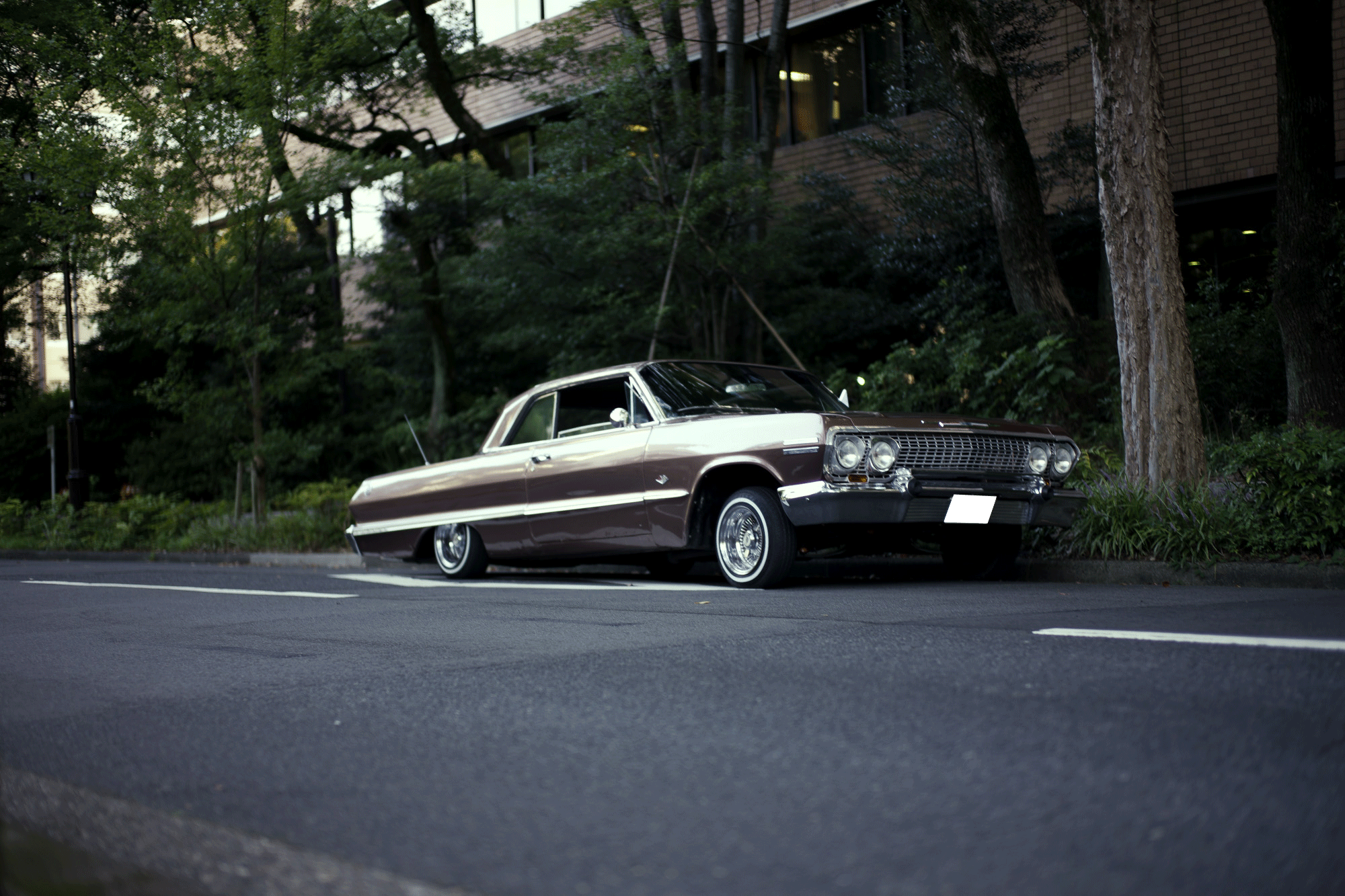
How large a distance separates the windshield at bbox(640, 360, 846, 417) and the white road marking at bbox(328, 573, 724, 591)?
120 centimetres

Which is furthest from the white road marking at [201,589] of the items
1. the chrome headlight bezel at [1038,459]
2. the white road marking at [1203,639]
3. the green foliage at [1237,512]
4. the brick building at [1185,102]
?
the brick building at [1185,102]

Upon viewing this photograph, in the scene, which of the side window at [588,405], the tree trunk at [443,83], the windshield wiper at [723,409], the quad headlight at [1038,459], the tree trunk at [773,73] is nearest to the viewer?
the quad headlight at [1038,459]

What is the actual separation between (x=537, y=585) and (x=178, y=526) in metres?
11.5

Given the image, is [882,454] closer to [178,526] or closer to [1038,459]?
[1038,459]

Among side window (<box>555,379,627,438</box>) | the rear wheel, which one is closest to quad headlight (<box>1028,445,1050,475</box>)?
the rear wheel

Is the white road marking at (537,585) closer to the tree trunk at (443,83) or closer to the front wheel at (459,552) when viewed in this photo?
the front wheel at (459,552)

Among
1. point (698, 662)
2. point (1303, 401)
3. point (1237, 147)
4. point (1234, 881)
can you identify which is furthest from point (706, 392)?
point (1237, 147)

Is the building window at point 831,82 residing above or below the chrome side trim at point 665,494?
above

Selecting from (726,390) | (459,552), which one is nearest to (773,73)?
(459,552)

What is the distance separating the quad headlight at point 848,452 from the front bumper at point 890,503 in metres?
0.15

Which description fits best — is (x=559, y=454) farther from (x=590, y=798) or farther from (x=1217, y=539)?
(x=590, y=798)

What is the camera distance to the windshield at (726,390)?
8.88 m

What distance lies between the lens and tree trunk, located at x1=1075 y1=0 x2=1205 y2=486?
29.9 feet

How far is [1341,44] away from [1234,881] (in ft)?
56.2
